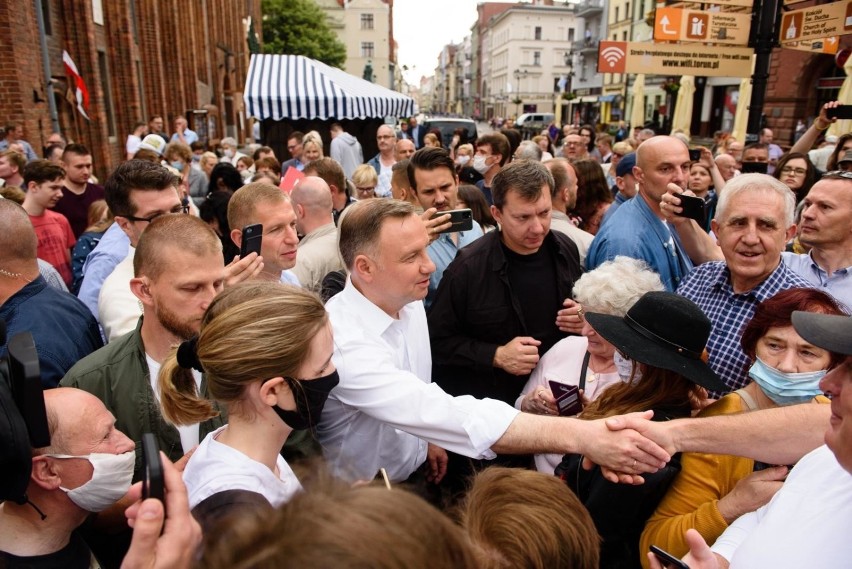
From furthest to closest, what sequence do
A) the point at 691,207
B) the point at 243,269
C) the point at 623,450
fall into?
the point at 691,207 < the point at 243,269 < the point at 623,450

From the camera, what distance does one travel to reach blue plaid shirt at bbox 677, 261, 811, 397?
2.67 metres

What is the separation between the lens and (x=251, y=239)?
2.88 m

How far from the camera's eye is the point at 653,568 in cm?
163

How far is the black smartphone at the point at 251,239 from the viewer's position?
9.29 ft

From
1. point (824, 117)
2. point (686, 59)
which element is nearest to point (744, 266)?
point (824, 117)

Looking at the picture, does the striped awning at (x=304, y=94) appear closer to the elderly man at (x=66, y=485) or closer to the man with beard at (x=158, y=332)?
the man with beard at (x=158, y=332)

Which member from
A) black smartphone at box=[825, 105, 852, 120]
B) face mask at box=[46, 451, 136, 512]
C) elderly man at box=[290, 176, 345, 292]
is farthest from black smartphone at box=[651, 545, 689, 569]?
black smartphone at box=[825, 105, 852, 120]

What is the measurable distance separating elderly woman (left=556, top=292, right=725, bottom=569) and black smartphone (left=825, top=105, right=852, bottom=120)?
4.96 m

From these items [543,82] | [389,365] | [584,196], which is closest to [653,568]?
[389,365]

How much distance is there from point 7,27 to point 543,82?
81393 mm

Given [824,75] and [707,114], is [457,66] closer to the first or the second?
[707,114]

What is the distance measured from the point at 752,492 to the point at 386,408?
3.96ft

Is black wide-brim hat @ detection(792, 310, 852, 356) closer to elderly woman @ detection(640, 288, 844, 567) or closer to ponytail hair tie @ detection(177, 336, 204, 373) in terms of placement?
elderly woman @ detection(640, 288, 844, 567)

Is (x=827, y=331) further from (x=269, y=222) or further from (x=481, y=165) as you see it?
(x=481, y=165)
